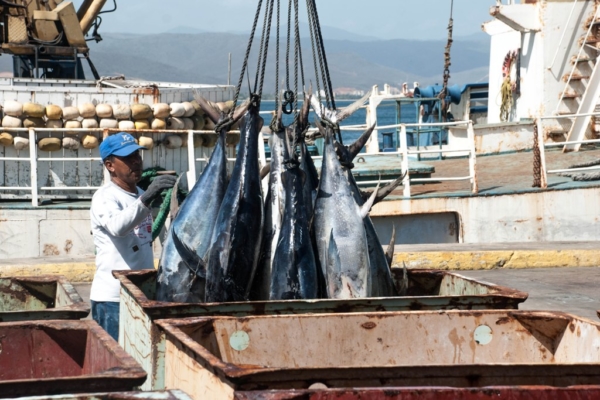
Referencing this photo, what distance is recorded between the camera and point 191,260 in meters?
4.75

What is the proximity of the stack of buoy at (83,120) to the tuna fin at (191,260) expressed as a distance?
25.1ft

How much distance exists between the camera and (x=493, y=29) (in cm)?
1884

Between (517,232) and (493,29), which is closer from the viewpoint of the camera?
(517,232)

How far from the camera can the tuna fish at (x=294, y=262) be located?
472 centimetres

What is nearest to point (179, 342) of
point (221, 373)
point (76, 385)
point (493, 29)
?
point (221, 373)

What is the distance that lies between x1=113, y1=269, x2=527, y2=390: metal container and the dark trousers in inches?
4.5

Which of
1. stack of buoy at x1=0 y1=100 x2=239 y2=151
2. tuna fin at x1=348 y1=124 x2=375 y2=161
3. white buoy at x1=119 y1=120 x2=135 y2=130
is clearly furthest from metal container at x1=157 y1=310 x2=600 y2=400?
white buoy at x1=119 y1=120 x2=135 y2=130

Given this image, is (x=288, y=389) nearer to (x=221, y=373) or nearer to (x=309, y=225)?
(x=221, y=373)

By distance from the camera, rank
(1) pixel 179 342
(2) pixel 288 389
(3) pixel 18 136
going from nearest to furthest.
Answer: (2) pixel 288 389
(1) pixel 179 342
(3) pixel 18 136

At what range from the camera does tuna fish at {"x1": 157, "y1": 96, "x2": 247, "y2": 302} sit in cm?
481

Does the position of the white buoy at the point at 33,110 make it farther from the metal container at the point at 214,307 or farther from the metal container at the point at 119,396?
the metal container at the point at 119,396

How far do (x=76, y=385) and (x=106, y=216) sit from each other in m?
2.10

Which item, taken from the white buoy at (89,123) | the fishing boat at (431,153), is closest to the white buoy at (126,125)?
the fishing boat at (431,153)

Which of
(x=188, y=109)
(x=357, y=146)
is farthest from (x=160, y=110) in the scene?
(x=357, y=146)
